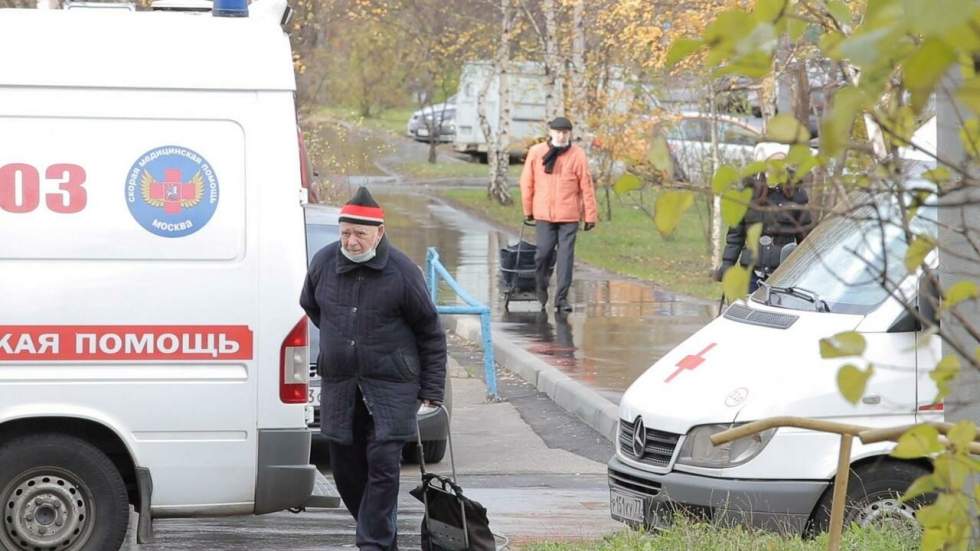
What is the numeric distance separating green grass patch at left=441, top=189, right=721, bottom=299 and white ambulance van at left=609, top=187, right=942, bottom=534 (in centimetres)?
871

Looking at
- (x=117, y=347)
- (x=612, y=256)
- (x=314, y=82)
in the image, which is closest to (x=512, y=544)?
(x=117, y=347)

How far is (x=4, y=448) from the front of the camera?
614cm

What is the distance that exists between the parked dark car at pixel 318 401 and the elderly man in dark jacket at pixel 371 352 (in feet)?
5.46

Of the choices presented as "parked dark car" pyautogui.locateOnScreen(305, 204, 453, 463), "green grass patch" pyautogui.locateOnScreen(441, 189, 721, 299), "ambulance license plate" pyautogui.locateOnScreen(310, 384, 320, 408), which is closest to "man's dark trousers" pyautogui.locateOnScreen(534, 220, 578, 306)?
"green grass patch" pyautogui.locateOnScreen(441, 189, 721, 299)

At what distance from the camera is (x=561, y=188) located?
15.3 metres

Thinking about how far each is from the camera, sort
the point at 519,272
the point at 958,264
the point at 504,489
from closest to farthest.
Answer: the point at 958,264, the point at 504,489, the point at 519,272

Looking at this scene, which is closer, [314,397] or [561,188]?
[314,397]

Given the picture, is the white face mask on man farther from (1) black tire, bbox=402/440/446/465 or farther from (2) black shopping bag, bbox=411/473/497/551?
(1) black tire, bbox=402/440/446/465

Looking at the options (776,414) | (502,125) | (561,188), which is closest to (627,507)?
(776,414)

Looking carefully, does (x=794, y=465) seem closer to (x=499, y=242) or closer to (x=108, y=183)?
(x=108, y=183)

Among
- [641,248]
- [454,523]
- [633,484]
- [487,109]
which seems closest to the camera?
[454,523]

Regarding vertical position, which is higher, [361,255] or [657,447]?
[361,255]

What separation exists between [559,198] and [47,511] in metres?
9.63

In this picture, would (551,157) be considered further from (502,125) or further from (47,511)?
(502,125)
